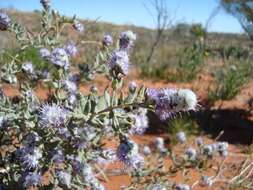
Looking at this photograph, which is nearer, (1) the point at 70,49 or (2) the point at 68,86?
(2) the point at 68,86

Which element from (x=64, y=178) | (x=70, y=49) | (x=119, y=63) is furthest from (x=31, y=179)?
(x=70, y=49)

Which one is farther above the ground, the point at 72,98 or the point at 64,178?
the point at 72,98

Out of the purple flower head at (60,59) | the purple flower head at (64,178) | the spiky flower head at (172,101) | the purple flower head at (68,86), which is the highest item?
the purple flower head at (60,59)

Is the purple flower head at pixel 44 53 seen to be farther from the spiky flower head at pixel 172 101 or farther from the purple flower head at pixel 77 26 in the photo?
the spiky flower head at pixel 172 101

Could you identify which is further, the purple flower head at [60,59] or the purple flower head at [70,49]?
the purple flower head at [70,49]

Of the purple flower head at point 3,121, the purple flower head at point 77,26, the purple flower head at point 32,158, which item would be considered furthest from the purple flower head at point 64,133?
the purple flower head at point 77,26

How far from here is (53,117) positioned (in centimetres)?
185

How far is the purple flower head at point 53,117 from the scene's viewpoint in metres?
1.85

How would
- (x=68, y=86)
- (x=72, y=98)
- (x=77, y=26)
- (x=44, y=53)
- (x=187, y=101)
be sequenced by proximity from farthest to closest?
(x=77, y=26), (x=44, y=53), (x=68, y=86), (x=72, y=98), (x=187, y=101)

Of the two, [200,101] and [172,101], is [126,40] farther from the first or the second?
[200,101]

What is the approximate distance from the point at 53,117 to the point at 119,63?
31 centimetres

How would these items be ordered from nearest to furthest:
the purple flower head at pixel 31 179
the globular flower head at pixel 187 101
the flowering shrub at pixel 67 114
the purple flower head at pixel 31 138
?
the globular flower head at pixel 187 101 → the flowering shrub at pixel 67 114 → the purple flower head at pixel 31 138 → the purple flower head at pixel 31 179

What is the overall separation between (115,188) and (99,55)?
1.58 m

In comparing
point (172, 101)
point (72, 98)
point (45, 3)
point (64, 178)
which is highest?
point (45, 3)
